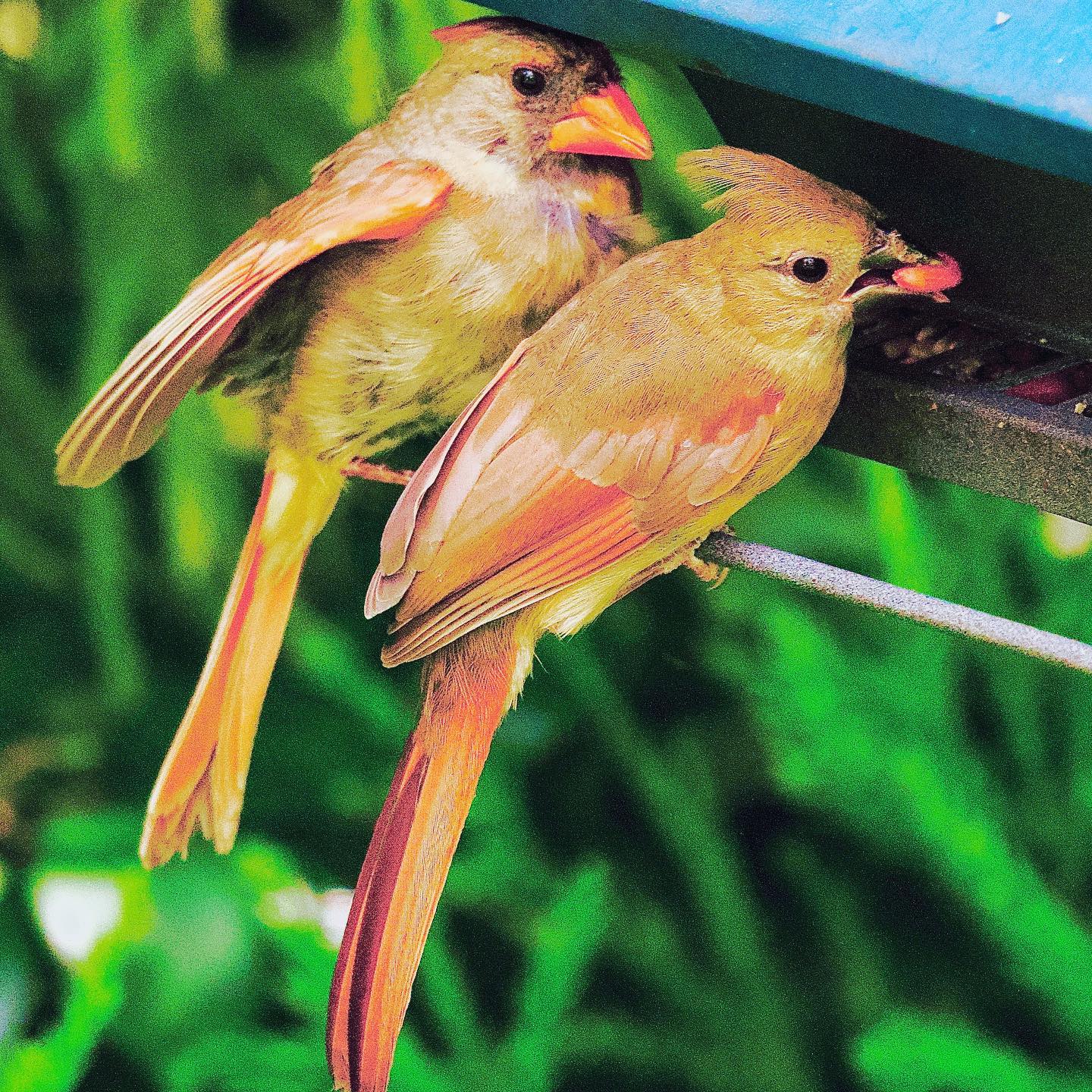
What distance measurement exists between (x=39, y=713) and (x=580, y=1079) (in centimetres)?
92

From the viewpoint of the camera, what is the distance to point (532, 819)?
199 cm

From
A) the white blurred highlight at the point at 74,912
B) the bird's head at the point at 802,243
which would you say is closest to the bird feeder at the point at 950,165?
the bird's head at the point at 802,243

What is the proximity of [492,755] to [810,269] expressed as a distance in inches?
38.3

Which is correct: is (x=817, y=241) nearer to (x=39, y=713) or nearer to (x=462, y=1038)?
(x=462, y=1038)

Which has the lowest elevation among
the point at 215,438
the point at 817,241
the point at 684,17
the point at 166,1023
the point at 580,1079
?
the point at 580,1079

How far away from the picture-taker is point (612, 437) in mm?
1231

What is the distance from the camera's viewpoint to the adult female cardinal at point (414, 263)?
1200mm

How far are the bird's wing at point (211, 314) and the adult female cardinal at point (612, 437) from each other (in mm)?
169

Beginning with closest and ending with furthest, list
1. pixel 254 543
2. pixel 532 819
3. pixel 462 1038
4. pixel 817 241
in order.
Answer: pixel 817 241 < pixel 254 543 < pixel 462 1038 < pixel 532 819

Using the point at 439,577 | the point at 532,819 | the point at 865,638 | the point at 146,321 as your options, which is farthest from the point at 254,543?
the point at 865,638

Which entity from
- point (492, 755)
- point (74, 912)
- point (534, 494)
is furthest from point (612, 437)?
point (74, 912)

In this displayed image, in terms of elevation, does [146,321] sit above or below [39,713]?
above

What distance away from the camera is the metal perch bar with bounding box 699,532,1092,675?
106 centimetres

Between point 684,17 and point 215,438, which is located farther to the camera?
point 215,438
